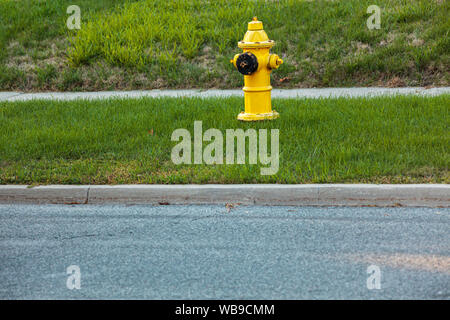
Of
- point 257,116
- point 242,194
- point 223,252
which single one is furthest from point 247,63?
point 223,252

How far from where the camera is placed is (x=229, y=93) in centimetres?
1017

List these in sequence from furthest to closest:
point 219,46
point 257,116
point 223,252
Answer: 1. point 219,46
2. point 257,116
3. point 223,252

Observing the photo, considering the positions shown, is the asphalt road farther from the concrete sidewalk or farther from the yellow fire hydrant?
the concrete sidewalk

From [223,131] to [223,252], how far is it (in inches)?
125

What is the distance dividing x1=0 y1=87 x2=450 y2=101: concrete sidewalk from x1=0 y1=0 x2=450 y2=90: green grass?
1.38ft

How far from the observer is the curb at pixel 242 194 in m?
5.38

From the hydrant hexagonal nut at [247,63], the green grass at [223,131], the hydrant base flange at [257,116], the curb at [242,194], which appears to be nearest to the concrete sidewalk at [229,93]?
the green grass at [223,131]

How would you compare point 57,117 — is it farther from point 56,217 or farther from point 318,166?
point 318,166

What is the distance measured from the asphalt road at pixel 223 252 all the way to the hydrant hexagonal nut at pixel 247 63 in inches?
98.5

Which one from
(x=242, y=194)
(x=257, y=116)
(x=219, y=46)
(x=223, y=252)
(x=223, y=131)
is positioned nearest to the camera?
(x=223, y=252)

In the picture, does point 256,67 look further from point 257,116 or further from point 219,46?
point 219,46

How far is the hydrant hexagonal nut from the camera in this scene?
740cm
